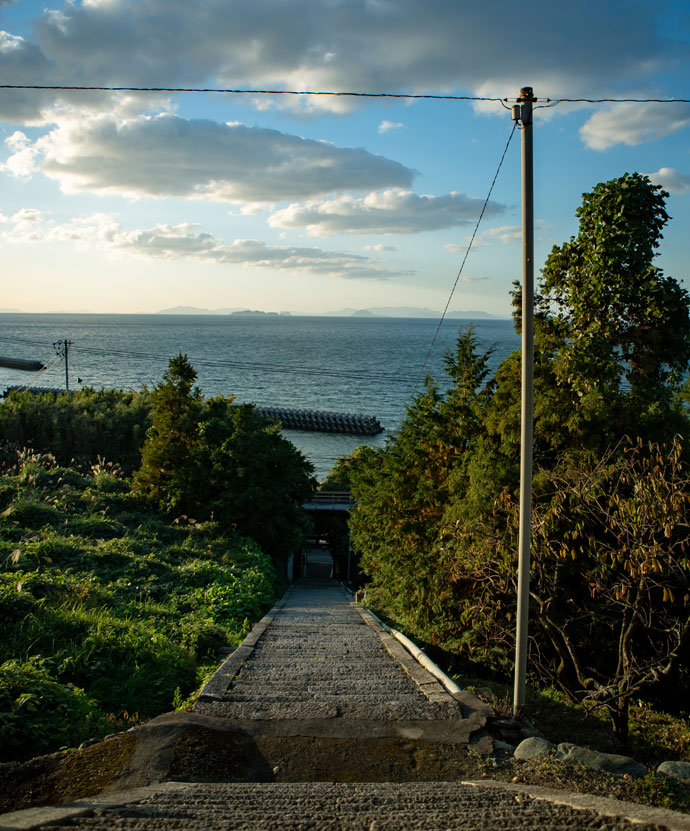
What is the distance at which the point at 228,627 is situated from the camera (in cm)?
952

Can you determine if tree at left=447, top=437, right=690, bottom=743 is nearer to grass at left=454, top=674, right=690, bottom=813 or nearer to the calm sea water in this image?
grass at left=454, top=674, right=690, bottom=813

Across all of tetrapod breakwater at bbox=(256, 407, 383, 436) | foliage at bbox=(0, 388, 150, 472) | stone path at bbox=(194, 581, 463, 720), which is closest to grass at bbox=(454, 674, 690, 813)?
stone path at bbox=(194, 581, 463, 720)

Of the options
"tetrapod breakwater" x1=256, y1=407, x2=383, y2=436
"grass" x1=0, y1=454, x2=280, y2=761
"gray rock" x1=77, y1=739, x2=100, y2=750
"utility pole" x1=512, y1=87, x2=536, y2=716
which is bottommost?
"tetrapod breakwater" x1=256, y1=407, x2=383, y2=436

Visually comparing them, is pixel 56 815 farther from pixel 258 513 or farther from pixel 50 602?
pixel 258 513

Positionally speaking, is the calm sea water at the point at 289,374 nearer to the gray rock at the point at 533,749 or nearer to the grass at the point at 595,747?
the grass at the point at 595,747

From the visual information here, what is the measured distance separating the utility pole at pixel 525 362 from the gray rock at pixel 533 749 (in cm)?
105

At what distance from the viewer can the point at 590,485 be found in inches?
335

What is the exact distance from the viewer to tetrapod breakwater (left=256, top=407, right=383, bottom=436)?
64.0m

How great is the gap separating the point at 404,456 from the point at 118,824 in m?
11.7

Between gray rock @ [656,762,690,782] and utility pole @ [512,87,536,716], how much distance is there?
1538mm

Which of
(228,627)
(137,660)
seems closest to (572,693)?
(228,627)

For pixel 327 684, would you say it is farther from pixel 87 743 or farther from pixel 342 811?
pixel 342 811

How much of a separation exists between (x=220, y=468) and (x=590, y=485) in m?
12.5

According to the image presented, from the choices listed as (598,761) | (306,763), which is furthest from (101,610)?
(598,761)
